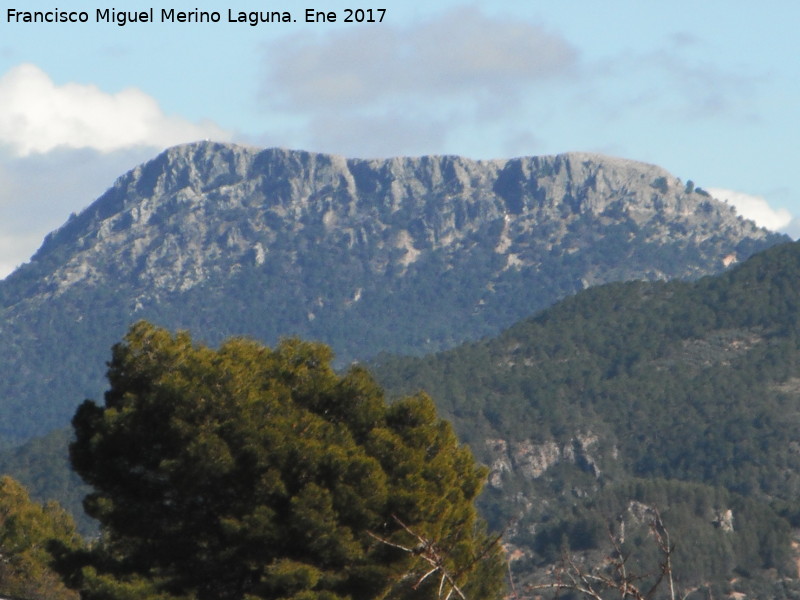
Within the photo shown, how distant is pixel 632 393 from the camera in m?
125

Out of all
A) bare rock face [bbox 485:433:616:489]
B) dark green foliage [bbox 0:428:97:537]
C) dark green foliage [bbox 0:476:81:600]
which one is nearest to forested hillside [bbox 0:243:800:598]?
bare rock face [bbox 485:433:616:489]

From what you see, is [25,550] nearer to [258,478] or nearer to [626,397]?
[258,478]

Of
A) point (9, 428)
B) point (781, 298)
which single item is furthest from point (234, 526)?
point (9, 428)

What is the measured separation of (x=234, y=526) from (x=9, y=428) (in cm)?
18217

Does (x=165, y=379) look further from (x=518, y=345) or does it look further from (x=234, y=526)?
(x=518, y=345)

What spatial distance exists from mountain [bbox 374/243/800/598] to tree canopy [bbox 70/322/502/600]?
2777 inches

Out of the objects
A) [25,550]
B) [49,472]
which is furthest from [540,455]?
[25,550]

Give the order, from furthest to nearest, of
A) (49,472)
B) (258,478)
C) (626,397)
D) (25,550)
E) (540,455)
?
(626,397)
(540,455)
(49,472)
(25,550)
(258,478)

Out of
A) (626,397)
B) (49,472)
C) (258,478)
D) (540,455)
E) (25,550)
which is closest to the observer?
(258,478)

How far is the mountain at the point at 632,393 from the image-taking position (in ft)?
363

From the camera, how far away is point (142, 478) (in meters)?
23.1

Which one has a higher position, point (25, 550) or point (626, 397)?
point (626, 397)

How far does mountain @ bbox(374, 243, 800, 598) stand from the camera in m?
111

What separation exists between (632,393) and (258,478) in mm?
105541
